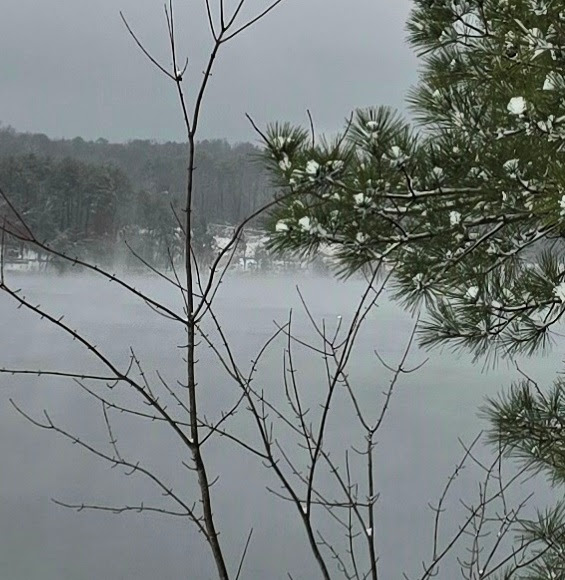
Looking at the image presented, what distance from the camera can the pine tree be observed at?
1209 millimetres

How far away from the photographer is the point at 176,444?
2.12 m

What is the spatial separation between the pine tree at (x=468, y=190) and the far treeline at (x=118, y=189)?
0.48 m

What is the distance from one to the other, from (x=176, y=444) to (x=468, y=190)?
3.79 ft

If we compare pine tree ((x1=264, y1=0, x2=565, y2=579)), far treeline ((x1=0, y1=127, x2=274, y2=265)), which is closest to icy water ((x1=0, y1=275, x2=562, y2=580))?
far treeline ((x1=0, y1=127, x2=274, y2=265))

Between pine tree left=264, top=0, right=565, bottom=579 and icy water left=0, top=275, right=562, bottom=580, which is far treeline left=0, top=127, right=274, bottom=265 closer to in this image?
icy water left=0, top=275, right=562, bottom=580

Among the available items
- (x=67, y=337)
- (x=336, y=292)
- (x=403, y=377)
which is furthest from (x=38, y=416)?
(x=403, y=377)

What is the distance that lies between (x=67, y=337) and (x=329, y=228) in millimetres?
1103

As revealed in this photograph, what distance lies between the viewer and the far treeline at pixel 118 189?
Result: 5.99ft

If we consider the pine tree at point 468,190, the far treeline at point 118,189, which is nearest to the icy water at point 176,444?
the far treeline at point 118,189

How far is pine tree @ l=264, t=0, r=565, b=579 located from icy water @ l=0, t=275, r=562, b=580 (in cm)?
48

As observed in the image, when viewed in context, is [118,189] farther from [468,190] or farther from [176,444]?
[468,190]

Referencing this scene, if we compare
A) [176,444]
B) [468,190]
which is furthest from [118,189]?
[468,190]

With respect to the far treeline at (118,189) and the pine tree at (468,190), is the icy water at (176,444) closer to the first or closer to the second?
the far treeline at (118,189)

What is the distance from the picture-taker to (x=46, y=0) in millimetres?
1940
